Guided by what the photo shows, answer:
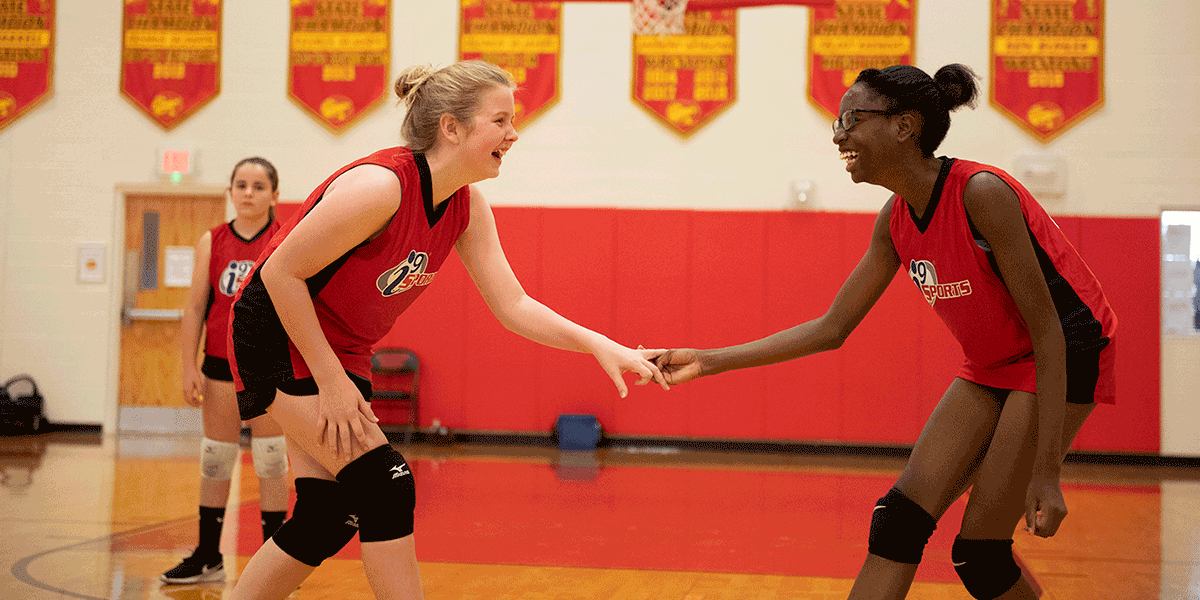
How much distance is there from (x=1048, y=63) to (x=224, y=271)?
28.3 ft

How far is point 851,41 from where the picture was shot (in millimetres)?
9594

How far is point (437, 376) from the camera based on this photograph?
983cm

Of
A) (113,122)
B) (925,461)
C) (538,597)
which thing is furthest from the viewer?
(113,122)

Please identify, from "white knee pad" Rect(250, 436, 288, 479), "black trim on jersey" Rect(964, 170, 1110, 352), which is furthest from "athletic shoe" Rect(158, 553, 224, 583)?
"black trim on jersey" Rect(964, 170, 1110, 352)

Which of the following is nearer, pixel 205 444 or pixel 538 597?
pixel 538 597

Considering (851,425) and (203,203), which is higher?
(203,203)

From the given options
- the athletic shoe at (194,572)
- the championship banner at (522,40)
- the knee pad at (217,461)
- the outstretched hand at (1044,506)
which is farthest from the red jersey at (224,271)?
the championship banner at (522,40)

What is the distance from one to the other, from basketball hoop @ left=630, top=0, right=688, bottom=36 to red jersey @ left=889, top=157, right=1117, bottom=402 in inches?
240

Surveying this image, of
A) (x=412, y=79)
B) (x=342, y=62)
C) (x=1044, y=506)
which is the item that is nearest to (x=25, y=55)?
(x=342, y=62)

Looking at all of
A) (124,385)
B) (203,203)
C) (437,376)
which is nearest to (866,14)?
(437,376)

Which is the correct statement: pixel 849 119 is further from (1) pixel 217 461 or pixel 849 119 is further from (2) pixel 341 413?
(1) pixel 217 461

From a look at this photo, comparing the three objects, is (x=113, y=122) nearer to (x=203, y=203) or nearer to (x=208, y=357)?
(x=203, y=203)

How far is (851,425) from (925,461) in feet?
24.0

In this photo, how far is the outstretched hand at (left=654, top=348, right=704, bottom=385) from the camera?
9.62 ft
